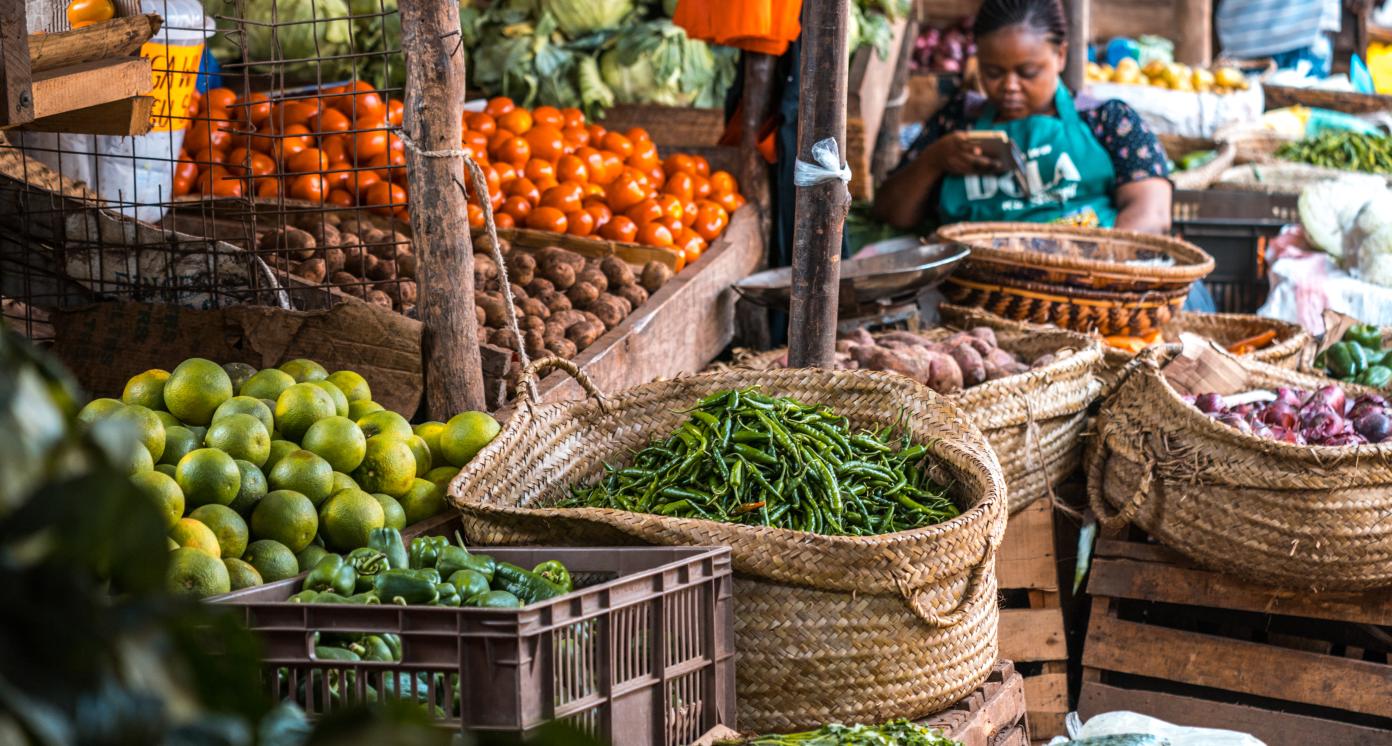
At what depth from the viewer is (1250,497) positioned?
11.1 feet

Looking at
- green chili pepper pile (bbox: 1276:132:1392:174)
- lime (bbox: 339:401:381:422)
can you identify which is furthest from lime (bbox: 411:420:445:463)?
green chili pepper pile (bbox: 1276:132:1392:174)

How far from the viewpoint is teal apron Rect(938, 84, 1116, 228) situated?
5855 millimetres

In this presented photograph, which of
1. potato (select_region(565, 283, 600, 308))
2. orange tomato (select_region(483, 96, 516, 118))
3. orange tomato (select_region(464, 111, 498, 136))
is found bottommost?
potato (select_region(565, 283, 600, 308))

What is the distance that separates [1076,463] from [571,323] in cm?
167

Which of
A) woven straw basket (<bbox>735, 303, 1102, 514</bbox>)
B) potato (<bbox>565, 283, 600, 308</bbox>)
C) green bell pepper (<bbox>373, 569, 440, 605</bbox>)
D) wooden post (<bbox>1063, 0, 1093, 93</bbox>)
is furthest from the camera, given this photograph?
wooden post (<bbox>1063, 0, 1093, 93</bbox>)

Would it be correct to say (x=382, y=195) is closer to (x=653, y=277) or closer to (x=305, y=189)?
(x=305, y=189)

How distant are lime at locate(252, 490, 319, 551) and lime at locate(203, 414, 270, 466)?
140 mm

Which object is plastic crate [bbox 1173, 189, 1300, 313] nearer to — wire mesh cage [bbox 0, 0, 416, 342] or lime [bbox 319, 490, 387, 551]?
wire mesh cage [bbox 0, 0, 416, 342]

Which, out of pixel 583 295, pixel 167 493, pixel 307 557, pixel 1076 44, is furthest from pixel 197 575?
pixel 1076 44

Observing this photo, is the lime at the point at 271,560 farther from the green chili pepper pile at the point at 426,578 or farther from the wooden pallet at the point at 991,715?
the wooden pallet at the point at 991,715

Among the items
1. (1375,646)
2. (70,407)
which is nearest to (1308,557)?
(1375,646)

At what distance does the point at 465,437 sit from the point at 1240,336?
3.71m

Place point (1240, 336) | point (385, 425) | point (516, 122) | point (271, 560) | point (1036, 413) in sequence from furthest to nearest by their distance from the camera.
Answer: point (516, 122)
point (1240, 336)
point (1036, 413)
point (385, 425)
point (271, 560)

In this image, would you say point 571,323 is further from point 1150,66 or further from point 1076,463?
point 1150,66
